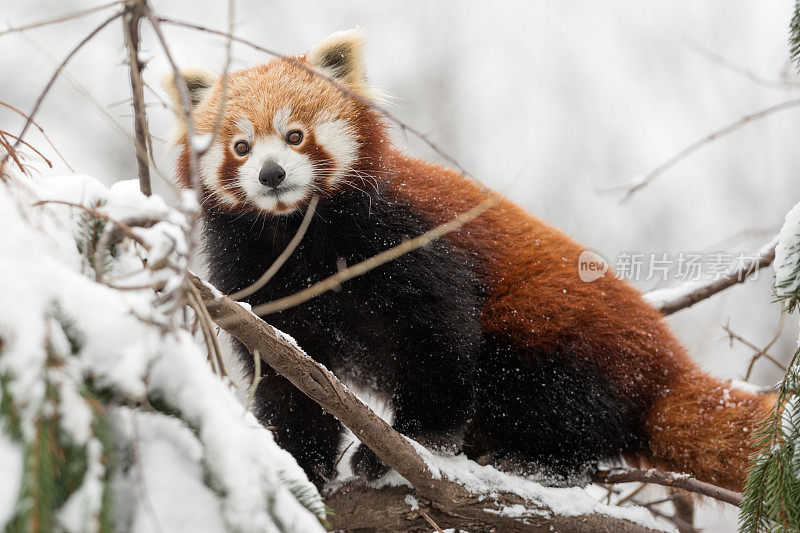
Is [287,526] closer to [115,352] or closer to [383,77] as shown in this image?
[115,352]

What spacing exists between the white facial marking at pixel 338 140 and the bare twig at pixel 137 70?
1354 millimetres

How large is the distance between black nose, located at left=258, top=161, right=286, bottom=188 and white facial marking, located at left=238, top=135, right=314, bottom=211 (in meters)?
0.02

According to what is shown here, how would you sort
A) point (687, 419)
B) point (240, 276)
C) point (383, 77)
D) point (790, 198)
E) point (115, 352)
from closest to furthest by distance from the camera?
1. point (115, 352)
2. point (687, 419)
3. point (240, 276)
4. point (790, 198)
5. point (383, 77)

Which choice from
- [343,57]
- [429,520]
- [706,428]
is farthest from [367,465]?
[343,57]

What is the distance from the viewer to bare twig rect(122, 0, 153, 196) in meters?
1.41

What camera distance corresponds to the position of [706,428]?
8.95ft

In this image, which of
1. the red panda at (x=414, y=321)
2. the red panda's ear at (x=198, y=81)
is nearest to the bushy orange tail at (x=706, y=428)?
the red panda at (x=414, y=321)

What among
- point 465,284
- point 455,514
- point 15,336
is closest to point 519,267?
point 465,284

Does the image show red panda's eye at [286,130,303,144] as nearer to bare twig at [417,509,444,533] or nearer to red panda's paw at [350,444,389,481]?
red panda's paw at [350,444,389,481]

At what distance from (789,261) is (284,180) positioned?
5.85 ft

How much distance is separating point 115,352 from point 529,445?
2199mm

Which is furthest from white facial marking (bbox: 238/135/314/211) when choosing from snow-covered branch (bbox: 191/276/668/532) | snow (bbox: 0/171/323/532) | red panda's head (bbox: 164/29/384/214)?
snow (bbox: 0/171/323/532)

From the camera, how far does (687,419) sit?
2797 mm

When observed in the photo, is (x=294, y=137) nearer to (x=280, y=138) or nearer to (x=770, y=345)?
(x=280, y=138)
